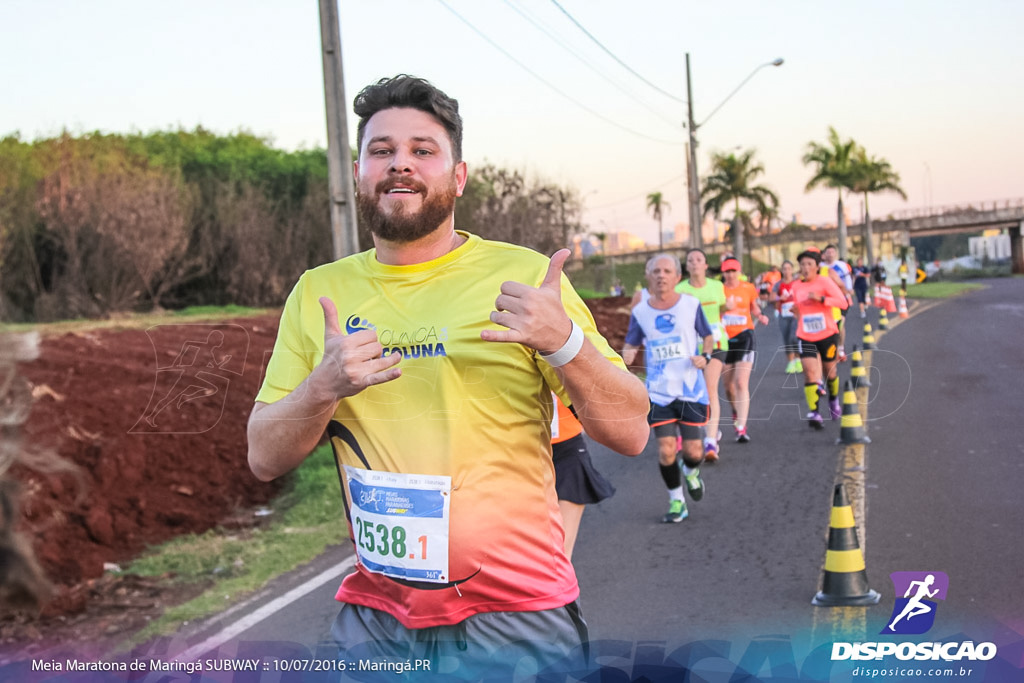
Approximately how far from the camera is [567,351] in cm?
245

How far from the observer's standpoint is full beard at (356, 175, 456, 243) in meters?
2.70

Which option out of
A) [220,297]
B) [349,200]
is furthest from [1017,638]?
[220,297]

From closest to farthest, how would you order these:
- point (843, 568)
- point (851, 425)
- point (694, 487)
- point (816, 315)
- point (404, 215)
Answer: point (404, 215), point (843, 568), point (694, 487), point (851, 425), point (816, 315)

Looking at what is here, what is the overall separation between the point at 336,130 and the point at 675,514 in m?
4.63

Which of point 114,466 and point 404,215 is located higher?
point 404,215

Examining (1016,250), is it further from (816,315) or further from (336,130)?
(336,130)

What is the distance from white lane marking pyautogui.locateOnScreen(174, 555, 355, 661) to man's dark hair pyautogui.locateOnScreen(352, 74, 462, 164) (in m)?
3.54

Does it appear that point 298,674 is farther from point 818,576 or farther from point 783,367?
point 783,367

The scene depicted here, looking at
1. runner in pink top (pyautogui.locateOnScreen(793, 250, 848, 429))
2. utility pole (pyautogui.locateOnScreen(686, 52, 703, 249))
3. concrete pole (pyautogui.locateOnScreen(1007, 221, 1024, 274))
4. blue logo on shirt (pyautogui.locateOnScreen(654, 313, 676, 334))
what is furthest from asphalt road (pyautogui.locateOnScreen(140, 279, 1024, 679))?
concrete pole (pyautogui.locateOnScreen(1007, 221, 1024, 274))

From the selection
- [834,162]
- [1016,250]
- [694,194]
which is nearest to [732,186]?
[834,162]

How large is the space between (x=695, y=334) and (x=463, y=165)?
235 inches

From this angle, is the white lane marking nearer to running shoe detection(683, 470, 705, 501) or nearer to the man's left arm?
running shoe detection(683, 470, 705, 501)

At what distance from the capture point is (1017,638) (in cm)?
506

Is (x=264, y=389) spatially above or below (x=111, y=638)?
above
